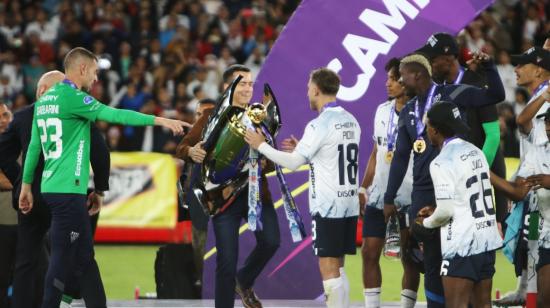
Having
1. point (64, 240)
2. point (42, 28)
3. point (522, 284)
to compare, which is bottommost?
point (522, 284)

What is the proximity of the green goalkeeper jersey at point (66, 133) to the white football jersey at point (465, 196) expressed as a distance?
2175mm

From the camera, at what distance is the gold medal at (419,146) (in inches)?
295

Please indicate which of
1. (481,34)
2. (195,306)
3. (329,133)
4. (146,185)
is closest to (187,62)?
(146,185)

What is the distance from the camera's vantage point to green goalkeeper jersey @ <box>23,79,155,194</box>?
24.5 feet

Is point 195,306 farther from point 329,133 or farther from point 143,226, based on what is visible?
point 143,226

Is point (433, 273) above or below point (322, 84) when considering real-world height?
below

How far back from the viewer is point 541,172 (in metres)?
7.82

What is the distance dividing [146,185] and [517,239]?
7.95 m

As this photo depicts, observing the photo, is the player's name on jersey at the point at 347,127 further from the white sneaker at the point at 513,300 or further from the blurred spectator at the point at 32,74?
the blurred spectator at the point at 32,74

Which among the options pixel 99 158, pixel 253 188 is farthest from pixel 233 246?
pixel 99 158

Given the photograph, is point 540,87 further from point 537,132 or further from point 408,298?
point 408,298

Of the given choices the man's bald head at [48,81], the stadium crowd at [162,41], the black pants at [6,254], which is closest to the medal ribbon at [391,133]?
the man's bald head at [48,81]

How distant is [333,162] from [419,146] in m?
0.63

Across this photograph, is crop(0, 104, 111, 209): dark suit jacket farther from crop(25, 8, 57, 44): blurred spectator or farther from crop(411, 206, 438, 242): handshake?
crop(25, 8, 57, 44): blurred spectator
